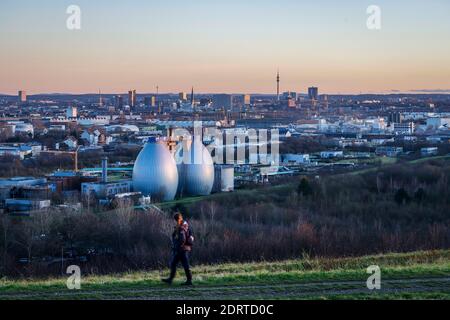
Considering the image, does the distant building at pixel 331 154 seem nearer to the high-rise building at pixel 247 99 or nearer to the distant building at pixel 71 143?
the distant building at pixel 71 143

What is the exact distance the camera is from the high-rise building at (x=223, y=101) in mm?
110875

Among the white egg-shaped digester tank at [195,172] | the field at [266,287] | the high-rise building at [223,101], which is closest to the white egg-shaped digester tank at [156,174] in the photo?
the white egg-shaped digester tank at [195,172]

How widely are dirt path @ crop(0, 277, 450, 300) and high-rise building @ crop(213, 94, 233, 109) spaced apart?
100399 mm

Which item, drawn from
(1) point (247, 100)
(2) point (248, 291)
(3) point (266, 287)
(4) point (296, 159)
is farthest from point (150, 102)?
(2) point (248, 291)

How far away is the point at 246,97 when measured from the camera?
424 feet

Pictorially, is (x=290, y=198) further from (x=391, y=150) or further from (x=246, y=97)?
(x=246, y=97)

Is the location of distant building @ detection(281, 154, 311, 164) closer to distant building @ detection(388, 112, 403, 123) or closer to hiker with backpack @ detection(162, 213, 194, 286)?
hiker with backpack @ detection(162, 213, 194, 286)

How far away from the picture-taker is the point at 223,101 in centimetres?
11206

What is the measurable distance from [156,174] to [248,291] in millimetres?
19060

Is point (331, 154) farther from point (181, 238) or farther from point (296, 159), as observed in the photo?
point (181, 238)

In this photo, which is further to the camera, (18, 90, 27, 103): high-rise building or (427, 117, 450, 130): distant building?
(18, 90, 27, 103): high-rise building

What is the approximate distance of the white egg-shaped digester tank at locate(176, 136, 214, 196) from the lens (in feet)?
96.4

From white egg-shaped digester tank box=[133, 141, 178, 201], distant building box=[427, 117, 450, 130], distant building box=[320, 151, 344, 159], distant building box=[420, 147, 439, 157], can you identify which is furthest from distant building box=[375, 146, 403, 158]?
distant building box=[427, 117, 450, 130]

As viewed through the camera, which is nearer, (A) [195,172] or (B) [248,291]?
(B) [248,291]
